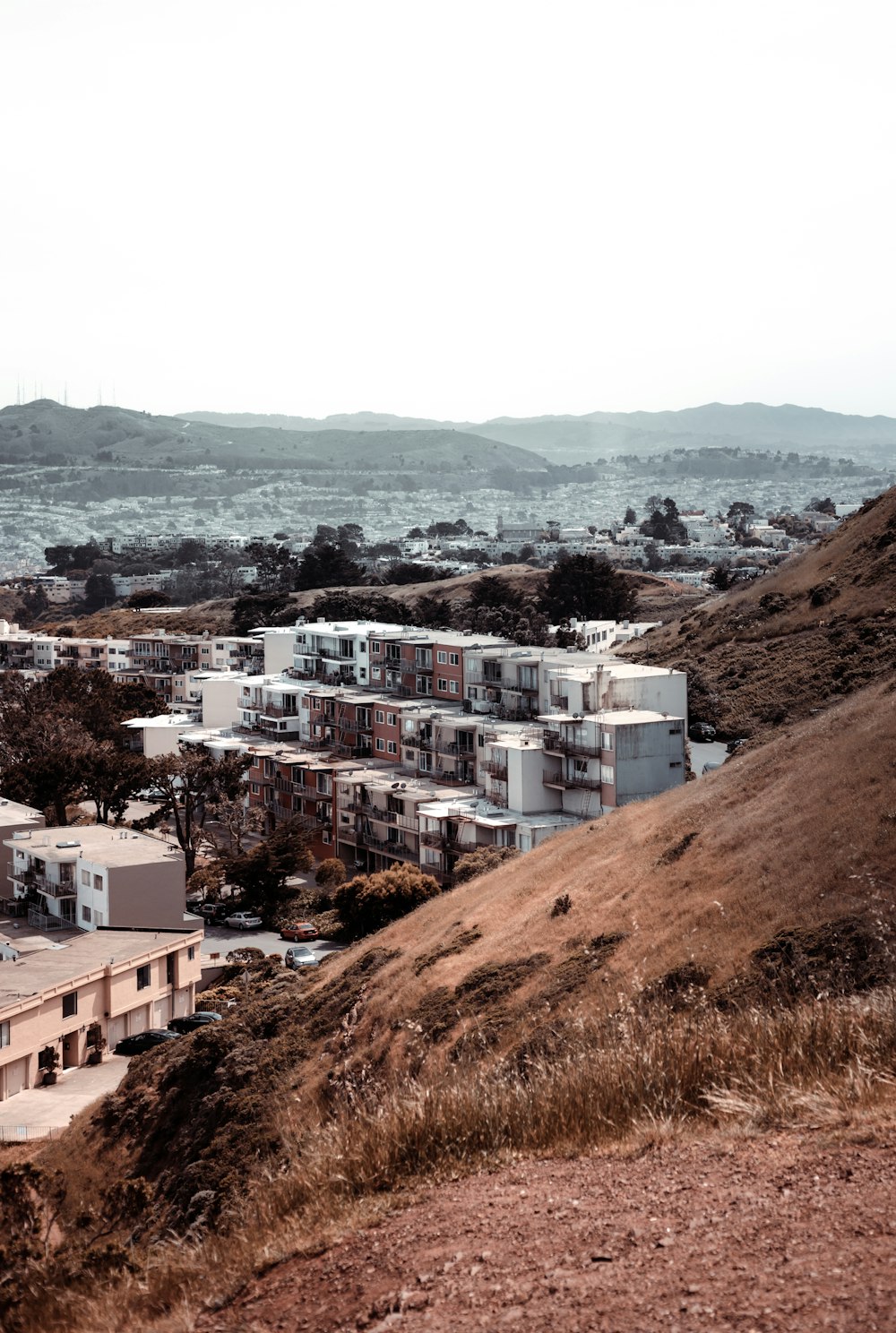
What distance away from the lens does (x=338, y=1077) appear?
1598cm

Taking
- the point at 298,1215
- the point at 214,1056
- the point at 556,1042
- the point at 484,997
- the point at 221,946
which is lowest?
the point at 221,946

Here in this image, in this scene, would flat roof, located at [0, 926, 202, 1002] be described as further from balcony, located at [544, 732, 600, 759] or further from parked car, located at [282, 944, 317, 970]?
balcony, located at [544, 732, 600, 759]

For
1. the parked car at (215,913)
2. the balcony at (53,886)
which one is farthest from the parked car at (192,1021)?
the parked car at (215,913)

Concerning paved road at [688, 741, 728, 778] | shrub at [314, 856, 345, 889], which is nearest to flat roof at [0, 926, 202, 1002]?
shrub at [314, 856, 345, 889]

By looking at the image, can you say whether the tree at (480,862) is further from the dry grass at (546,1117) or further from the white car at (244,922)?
the dry grass at (546,1117)

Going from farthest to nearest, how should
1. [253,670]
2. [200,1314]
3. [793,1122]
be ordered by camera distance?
[253,670]
[793,1122]
[200,1314]

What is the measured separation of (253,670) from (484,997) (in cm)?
4824

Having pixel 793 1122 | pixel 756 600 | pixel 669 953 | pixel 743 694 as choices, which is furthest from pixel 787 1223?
pixel 756 600

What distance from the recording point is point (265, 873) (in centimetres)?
3350

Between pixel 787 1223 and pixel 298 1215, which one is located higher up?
pixel 787 1223

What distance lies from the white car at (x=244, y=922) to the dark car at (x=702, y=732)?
54.2 feet

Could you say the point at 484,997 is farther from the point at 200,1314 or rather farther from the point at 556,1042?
the point at 200,1314

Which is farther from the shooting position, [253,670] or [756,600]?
[253,670]

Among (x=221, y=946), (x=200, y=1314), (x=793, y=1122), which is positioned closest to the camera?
(x=200, y=1314)
